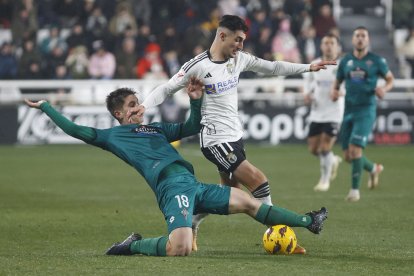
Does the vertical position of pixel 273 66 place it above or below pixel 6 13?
below

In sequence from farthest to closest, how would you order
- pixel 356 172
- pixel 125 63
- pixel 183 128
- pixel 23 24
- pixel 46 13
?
pixel 46 13
pixel 23 24
pixel 125 63
pixel 356 172
pixel 183 128

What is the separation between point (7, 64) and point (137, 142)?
16.4 metres

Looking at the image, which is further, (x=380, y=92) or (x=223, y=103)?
(x=380, y=92)

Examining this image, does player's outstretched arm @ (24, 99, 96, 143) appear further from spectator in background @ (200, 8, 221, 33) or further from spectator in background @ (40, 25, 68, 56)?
spectator in background @ (200, 8, 221, 33)

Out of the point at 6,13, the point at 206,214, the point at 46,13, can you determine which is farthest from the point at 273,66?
the point at 6,13

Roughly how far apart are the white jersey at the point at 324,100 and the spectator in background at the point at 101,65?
923 cm

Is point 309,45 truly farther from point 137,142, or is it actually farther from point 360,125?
point 137,142

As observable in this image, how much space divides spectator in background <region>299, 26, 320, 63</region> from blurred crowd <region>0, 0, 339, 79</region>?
3cm

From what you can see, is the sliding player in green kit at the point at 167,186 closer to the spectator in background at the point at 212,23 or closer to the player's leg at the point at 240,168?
the player's leg at the point at 240,168

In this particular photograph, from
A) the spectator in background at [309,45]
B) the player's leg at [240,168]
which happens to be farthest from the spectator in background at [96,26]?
the player's leg at [240,168]

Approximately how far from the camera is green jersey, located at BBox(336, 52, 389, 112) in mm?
14273

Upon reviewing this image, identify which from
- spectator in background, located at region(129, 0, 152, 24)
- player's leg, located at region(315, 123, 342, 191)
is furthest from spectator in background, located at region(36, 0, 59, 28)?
player's leg, located at region(315, 123, 342, 191)

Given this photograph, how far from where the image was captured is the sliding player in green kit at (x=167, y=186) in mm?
8773

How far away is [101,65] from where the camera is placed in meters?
24.8
